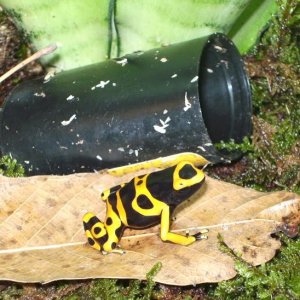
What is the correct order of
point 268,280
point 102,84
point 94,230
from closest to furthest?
point 268,280 < point 94,230 < point 102,84

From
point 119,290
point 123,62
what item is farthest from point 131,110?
point 119,290

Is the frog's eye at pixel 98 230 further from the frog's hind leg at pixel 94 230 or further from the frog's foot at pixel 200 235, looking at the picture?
the frog's foot at pixel 200 235

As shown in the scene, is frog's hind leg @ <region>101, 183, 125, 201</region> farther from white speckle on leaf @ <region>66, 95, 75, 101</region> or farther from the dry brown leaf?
white speckle on leaf @ <region>66, 95, 75, 101</region>

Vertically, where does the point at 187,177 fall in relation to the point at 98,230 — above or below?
above

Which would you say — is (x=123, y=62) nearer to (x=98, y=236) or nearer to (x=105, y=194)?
(x=105, y=194)

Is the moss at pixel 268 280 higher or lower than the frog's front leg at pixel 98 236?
higher

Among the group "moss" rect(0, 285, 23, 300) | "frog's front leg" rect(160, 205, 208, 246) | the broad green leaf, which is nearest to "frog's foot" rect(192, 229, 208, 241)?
"frog's front leg" rect(160, 205, 208, 246)

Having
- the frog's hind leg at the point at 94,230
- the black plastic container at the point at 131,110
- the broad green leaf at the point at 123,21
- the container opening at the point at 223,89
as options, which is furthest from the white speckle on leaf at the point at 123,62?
the frog's hind leg at the point at 94,230
